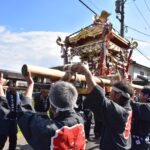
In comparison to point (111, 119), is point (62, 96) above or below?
above

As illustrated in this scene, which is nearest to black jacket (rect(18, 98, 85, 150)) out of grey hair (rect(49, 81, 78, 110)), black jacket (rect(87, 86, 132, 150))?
grey hair (rect(49, 81, 78, 110))

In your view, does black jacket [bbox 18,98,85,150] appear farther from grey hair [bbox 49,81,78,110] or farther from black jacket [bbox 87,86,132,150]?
black jacket [bbox 87,86,132,150]

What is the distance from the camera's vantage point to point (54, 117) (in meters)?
2.75

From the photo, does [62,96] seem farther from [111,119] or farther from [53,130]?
[111,119]

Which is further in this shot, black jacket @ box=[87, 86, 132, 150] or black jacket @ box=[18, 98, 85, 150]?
black jacket @ box=[87, 86, 132, 150]

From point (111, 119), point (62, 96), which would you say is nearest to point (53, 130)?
point (62, 96)

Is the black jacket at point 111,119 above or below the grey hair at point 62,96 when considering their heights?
below

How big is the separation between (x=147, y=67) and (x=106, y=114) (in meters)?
30.4

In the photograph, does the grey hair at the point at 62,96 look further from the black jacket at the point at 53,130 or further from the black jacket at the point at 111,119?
the black jacket at the point at 111,119

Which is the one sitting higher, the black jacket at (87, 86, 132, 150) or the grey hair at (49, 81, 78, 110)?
the grey hair at (49, 81, 78, 110)

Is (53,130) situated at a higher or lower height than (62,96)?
lower

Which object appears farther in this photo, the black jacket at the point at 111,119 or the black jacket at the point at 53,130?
the black jacket at the point at 111,119

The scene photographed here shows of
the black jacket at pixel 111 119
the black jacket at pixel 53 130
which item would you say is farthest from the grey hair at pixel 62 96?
the black jacket at pixel 111 119

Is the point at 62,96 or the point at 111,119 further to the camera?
the point at 111,119
